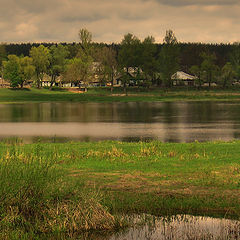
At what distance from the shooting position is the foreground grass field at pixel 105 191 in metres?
12.5

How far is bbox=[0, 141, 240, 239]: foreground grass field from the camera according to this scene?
41.1ft

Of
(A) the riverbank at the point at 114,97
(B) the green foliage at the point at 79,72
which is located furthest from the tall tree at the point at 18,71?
(A) the riverbank at the point at 114,97

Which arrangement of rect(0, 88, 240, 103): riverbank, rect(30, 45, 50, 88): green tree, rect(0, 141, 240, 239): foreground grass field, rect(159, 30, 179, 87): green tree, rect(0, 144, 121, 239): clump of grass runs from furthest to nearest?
1. rect(30, 45, 50, 88): green tree
2. rect(159, 30, 179, 87): green tree
3. rect(0, 88, 240, 103): riverbank
4. rect(0, 141, 240, 239): foreground grass field
5. rect(0, 144, 121, 239): clump of grass

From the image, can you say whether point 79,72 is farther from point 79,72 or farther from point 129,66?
point 129,66

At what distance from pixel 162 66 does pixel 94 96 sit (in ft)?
85.9

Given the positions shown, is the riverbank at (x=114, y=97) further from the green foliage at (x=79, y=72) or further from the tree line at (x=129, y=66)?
the green foliage at (x=79, y=72)

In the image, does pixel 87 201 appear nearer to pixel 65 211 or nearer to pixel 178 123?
pixel 65 211

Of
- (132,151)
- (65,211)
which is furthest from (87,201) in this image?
(132,151)

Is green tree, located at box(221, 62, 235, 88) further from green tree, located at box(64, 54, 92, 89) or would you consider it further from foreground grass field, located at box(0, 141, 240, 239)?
foreground grass field, located at box(0, 141, 240, 239)

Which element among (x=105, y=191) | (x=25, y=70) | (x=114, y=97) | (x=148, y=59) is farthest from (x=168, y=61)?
(x=105, y=191)

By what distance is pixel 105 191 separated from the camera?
1556 cm

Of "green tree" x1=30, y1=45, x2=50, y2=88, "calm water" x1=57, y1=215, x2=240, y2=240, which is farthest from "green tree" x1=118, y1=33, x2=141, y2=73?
"calm water" x1=57, y1=215, x2=240, y2=240

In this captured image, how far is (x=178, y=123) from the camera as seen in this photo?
50.5 metres

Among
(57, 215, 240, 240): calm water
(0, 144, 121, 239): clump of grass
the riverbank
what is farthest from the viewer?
the riverbank
